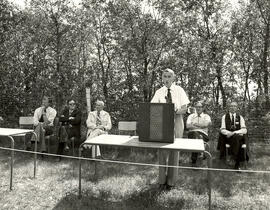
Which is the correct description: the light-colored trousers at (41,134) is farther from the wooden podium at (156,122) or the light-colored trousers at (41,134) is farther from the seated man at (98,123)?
the wooden podium at (156,122)

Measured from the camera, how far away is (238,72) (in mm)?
13758

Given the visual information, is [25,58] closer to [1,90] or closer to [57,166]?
[1,90]

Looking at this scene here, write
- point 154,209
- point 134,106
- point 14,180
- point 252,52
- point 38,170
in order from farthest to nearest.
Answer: point 252,52 < point 134,106 < point 38,170 < point 14,180 < point 154,209

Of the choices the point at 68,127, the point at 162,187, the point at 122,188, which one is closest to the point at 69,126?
the point at 68,127

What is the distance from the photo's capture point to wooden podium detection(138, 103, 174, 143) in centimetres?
417

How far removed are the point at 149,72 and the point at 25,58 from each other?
4.37 m

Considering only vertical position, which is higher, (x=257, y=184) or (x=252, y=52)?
(x=252, y=52)

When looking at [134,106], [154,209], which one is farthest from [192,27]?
[154,209]

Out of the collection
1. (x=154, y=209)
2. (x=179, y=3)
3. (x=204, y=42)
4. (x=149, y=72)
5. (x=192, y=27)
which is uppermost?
(x=179, y=3)

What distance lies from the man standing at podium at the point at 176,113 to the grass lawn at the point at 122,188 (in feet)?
0.61

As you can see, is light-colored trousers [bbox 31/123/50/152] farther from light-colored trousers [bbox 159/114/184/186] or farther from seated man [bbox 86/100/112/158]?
light-colored trousers [bbox 159/114/184/186]

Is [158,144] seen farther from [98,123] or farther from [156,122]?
[98,123]

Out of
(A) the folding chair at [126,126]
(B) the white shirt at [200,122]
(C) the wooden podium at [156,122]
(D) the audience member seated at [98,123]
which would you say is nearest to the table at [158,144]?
(C) the wooden podium at [156,122]

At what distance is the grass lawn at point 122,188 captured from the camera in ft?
14.8
